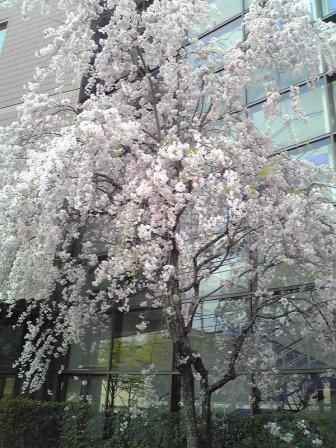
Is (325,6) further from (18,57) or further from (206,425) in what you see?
(18,57)

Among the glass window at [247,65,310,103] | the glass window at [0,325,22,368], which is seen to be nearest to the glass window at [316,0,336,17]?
the glass window at [247,65,310,103]

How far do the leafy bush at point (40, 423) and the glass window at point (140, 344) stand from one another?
1.80 meters

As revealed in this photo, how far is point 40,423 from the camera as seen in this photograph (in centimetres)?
802

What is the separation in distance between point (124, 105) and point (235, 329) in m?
3.81

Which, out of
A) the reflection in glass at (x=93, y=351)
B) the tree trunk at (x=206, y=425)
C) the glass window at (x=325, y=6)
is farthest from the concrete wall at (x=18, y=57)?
the tree trunk at (x=206, y=425)

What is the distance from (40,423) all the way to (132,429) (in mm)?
1782

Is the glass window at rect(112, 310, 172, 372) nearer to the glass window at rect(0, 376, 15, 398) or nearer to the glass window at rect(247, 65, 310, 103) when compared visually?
the glass window at rect(0, 376, 15, 398)

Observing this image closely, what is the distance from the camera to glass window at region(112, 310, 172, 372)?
9039 millimetres

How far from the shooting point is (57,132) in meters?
7.15

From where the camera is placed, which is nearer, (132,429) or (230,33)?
(132,429)

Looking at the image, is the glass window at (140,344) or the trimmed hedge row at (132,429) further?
the glass window at (140,344)

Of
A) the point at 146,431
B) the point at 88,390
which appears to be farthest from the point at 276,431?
the point at 88,390

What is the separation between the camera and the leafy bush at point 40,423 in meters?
7.64

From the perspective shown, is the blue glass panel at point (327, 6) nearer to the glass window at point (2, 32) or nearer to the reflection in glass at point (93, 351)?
the reflection in glass at point (93, 351)
